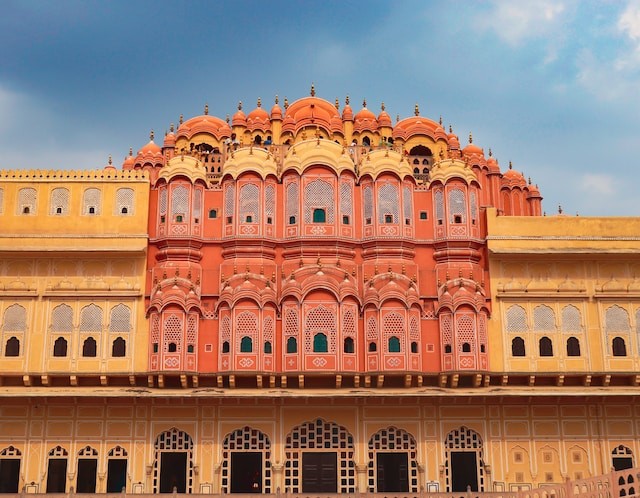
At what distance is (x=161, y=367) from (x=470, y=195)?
1194cm

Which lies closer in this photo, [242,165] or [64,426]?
[64,426]

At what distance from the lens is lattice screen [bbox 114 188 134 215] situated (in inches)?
1162

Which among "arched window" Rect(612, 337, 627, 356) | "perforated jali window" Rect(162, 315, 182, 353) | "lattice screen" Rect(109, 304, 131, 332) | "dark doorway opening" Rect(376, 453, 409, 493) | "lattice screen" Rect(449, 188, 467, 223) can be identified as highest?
"lattice screen" Rect(449, 188, 467, 223)

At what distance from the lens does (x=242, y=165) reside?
30031mm

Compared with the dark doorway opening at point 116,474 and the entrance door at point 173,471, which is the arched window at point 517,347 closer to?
the entrance door at point 173,471

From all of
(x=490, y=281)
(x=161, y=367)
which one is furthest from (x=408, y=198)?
(x=161, y=367)

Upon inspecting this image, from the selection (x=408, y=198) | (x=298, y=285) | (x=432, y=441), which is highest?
(x=408, y=198)

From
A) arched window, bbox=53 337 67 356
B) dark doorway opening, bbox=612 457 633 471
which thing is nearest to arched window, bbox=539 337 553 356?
dark doorway opening, bbox=612 457 633 471

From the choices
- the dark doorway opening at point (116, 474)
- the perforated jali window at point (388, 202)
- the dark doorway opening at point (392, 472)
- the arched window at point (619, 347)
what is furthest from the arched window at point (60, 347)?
the arched window at point (619, 347)

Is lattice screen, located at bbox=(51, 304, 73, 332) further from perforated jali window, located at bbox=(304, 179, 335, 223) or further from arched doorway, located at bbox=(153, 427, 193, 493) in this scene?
perforated jali window, located at bbox=(304, 179, 335, 223)

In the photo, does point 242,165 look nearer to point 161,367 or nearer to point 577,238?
point 161,367

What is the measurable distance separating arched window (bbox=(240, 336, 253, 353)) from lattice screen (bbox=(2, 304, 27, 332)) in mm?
7166

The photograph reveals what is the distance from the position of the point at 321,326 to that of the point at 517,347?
6.55 meters

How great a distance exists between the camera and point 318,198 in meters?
29.6
